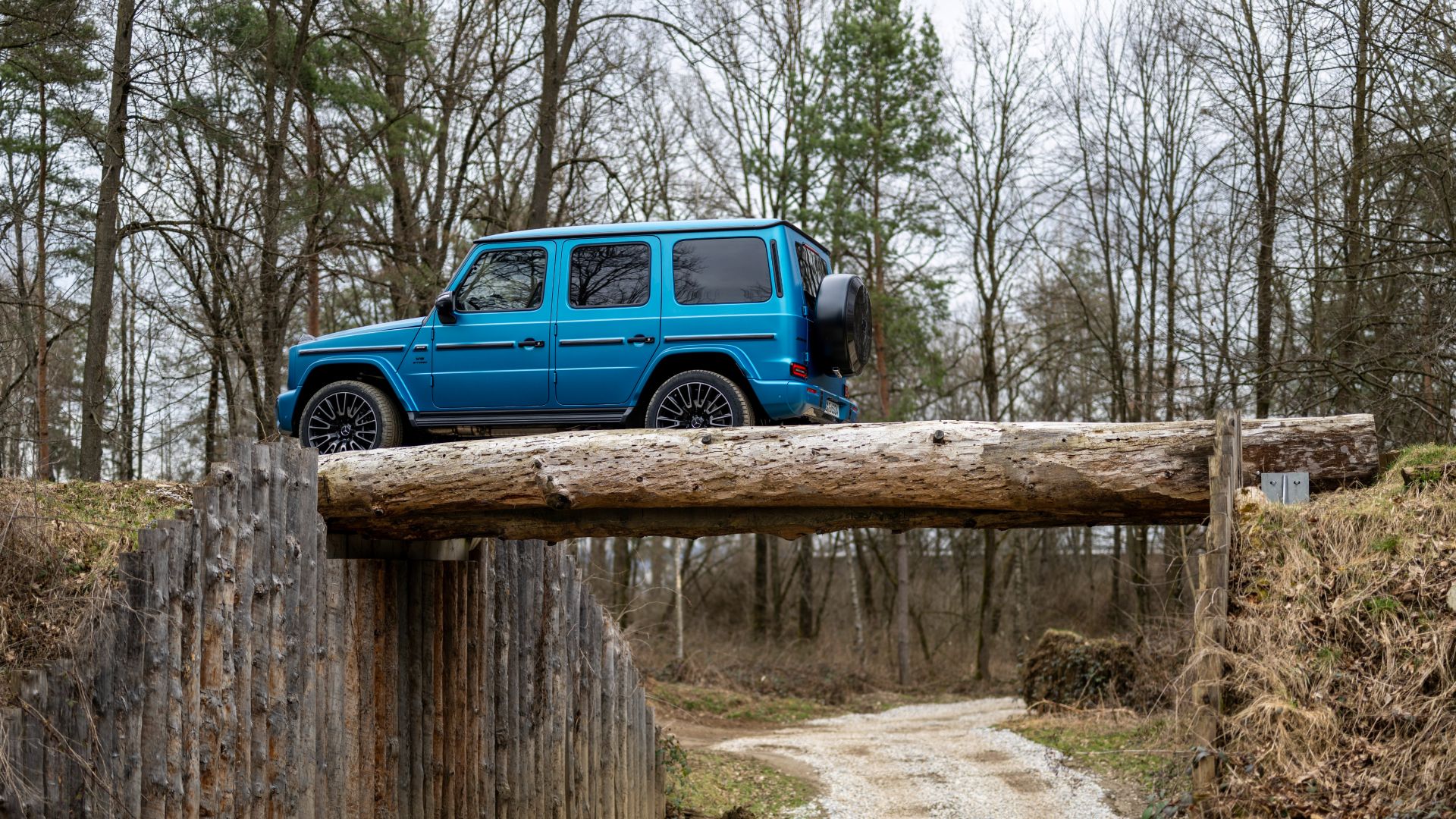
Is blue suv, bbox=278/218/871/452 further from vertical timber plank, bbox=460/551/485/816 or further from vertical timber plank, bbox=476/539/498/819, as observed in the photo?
vertical timber plank, bbox=460/551/485/816

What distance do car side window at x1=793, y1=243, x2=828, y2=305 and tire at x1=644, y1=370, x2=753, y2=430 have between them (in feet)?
3.25

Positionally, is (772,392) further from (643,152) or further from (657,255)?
(643,152)

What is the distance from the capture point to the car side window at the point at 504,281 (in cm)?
939

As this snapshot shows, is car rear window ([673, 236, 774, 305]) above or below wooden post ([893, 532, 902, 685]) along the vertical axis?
above

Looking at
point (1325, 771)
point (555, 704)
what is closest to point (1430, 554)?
point (1325, 771)

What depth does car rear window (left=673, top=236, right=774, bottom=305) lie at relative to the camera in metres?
8.91

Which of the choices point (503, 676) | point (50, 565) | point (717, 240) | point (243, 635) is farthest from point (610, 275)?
point (50, 565)

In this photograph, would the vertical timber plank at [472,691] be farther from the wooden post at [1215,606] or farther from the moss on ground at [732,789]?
the wooden post at [1215,606]

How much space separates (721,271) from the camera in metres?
9.01

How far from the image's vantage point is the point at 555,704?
9461mm

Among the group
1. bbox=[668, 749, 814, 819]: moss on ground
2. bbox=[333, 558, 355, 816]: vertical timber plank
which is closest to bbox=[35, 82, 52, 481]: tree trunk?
bbox=[668, 749, 814, 819]: moss on ground

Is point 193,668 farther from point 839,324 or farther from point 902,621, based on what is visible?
point 902,621

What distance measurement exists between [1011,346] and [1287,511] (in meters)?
22.9

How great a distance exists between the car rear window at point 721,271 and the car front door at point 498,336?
3.59 feet
